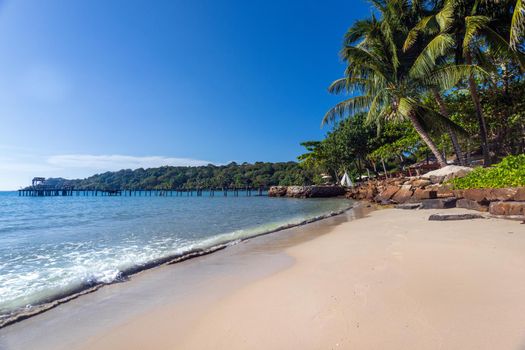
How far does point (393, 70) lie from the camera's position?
49.3 feet

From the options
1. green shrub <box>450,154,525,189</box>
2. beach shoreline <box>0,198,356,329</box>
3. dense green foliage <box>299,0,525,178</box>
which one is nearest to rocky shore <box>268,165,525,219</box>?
green shrub <box>450,154,525,189</box>

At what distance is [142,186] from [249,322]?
12549cm

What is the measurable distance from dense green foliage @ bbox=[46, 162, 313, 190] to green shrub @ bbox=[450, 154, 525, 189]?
5467 cm

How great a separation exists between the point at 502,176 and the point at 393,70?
9.00m

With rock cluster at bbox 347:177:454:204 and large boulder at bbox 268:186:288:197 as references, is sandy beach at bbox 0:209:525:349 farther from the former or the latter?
large boulder at bbox 268:186:288:197

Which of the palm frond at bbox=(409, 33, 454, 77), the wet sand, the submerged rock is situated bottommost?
the wet sand

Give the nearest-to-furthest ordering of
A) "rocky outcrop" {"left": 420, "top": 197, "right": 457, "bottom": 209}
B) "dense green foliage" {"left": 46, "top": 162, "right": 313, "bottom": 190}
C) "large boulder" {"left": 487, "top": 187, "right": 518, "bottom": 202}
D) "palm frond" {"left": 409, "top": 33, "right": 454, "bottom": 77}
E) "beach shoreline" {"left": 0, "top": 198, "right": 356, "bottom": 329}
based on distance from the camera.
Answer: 1. "beach shoreline" {"left": 0, "top": 198, "right": 356, "bottom": 329}
2. "large boulder" {"left": 487, "top": 187, "right": 518, "bottom": 202}
3. "rocky outcrop" {"left": 420, "top": 197, "right": 457, "bottom": 209}
4. "palm frond" {"left": 409, "top": 33, "right": 454, "bottom": 77}
5. "dense green foliage" {"left": 46, "top": 162, "right": 313, "bottom": 190}

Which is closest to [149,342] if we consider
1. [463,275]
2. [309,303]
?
[309,303]

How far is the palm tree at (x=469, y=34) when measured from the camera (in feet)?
37.7

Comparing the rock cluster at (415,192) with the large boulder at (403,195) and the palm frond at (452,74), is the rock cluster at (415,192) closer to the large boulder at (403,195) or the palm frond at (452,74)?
the large boulder at (403,195)

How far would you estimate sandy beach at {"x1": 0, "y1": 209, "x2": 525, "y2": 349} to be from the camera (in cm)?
212

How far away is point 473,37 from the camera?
12.2 m

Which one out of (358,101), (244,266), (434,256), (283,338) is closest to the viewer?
(283,338)

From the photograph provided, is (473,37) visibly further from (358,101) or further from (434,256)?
(434,256)
